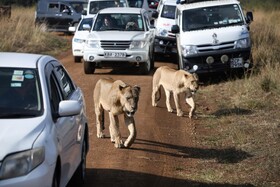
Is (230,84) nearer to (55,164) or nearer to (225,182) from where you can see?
(225,182)

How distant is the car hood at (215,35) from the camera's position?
17.4m

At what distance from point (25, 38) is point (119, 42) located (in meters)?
9.47

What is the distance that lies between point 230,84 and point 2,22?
1349 centimetres

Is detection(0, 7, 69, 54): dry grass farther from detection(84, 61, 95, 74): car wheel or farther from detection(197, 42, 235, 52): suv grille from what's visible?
detection(197, 42, 235, 52): suv grille

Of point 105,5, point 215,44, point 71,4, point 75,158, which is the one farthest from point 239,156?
point 71,4

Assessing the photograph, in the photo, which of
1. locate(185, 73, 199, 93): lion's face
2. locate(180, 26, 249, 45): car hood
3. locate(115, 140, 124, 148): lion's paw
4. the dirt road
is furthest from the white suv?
locate(115, 140, 124, 148): lion's paw

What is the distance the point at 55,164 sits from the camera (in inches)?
232

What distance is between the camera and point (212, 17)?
18094mm

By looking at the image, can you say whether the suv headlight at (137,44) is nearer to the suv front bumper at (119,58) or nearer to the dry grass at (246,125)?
the suv front bumper at (119,58)

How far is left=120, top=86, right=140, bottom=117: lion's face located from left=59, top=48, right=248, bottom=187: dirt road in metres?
0.69

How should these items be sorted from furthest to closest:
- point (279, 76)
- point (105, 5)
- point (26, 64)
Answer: point (105, 5)
point (279, 76)
point (26, 64)

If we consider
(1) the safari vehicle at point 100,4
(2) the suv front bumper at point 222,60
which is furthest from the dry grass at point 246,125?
(1) the safari vehicle at point 100,4

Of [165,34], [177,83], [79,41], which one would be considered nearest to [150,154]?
[177,83]

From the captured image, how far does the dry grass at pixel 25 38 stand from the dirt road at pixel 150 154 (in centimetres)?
1144
